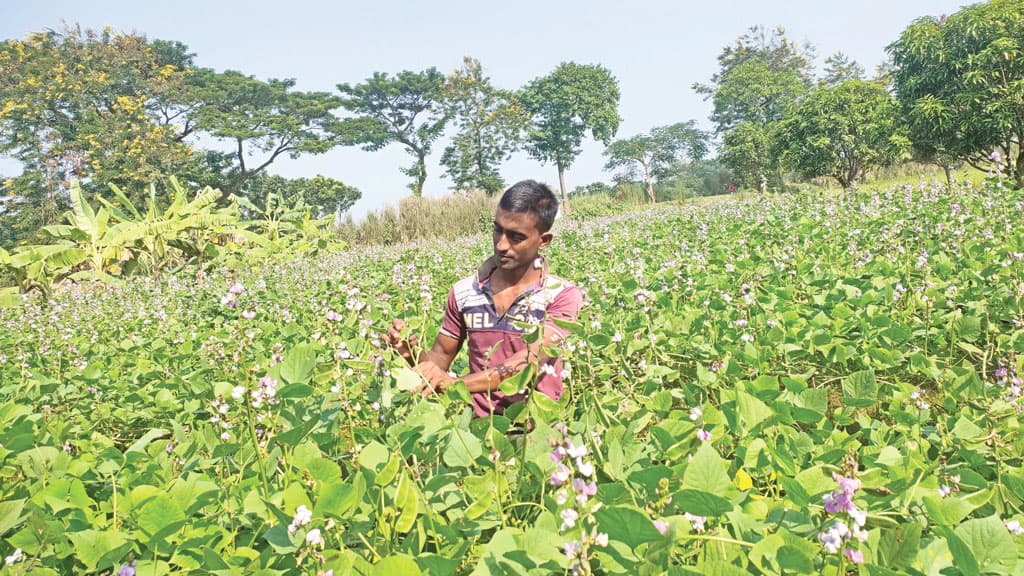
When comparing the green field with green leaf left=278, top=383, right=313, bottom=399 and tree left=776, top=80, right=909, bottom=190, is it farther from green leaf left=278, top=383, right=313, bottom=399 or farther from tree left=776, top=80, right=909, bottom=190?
tree left=776, top=80, right=909, bottom=190

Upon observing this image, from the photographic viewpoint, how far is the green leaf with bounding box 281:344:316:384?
1.49 m

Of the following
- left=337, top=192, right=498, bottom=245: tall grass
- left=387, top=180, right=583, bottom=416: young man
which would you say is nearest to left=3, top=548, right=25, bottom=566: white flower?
left=387, top=180, right=583, bottom=416: young man

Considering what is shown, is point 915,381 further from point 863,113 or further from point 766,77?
point 766,77

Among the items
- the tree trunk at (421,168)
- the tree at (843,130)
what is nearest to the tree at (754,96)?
the tree at (843,130)

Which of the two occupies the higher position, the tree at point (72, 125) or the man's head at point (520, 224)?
the tree at point (72, 125)

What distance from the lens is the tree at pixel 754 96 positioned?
3778 centimetres

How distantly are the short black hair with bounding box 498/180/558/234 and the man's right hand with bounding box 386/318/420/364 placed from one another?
31.8 inches

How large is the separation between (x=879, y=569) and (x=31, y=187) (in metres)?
37.7

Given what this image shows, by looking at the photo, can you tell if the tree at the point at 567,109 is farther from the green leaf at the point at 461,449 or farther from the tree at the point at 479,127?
the green leaf at the point at 461,449

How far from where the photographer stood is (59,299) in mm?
9531

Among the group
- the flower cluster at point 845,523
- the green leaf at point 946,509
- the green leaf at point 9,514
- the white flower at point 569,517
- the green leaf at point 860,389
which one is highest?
the white flower at point 569,517

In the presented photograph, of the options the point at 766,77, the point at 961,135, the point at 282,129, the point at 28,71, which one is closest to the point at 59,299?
the point at 961,135

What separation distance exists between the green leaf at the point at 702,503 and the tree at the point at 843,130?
21.2 m

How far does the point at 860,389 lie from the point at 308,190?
1962 inches
